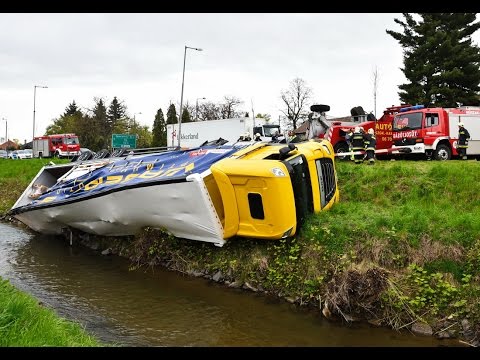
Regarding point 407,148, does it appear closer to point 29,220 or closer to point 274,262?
point 274,262

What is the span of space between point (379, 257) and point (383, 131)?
34.6 ft

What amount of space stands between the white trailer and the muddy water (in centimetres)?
1919

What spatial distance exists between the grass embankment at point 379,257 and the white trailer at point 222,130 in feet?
60.3

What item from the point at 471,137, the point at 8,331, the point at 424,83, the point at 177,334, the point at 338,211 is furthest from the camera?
the point at 424,83

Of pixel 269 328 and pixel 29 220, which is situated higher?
pixel 29 220

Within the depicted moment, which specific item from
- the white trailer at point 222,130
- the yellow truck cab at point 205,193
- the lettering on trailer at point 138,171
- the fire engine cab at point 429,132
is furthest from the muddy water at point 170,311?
the white trailer at point 222,130

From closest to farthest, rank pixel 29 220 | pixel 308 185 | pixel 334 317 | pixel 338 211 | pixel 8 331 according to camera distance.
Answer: pixel 8 331
pixel 334 317
pixel 308 185
pixel 338 211
pixel 29 220

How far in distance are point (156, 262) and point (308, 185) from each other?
3.48 metres

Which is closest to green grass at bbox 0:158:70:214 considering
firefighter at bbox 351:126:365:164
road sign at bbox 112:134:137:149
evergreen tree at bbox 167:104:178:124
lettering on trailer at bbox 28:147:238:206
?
lettering on trailer at bbox 28:147:238:206

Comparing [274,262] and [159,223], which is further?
[159,223]

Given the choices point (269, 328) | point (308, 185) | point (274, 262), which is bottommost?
point (269, 328)

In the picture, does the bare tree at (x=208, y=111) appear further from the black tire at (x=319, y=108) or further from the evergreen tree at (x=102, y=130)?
the black tire at (x=319, y=108)

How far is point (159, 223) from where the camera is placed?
910 cm

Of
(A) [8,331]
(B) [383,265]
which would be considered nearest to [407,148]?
(B) [383,265]
